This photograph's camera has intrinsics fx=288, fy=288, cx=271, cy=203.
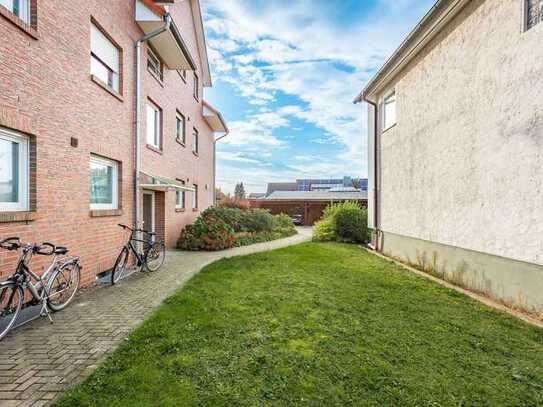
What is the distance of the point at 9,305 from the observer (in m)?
3.79

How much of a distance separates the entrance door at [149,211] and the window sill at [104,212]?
266 cm

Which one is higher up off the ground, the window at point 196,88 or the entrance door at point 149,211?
the window at point 196,88

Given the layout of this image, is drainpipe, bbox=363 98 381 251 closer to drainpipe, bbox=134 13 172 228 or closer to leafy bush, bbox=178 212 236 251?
leafy bush, bbox=178 212 236 251

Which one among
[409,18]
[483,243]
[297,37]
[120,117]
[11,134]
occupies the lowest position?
[483,243]

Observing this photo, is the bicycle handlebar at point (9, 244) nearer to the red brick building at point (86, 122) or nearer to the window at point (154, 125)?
the red brick building at point (86, 122)

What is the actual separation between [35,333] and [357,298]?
5.00 m

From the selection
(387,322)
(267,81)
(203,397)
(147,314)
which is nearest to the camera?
(203,397)

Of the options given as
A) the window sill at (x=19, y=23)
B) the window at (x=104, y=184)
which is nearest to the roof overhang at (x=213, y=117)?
the window at (x=104, y=184)

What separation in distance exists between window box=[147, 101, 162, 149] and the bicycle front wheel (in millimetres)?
3494

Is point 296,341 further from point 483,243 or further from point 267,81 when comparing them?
point 267,81

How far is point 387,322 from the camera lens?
425cm

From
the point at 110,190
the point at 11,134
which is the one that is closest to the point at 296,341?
the point at 11,134

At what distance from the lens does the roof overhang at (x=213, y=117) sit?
16547 mm

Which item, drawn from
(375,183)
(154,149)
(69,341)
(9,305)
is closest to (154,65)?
(154,149)
